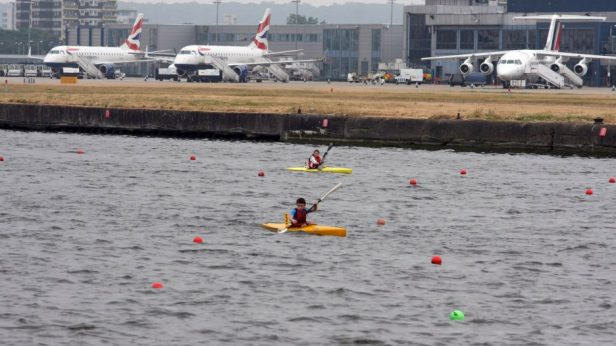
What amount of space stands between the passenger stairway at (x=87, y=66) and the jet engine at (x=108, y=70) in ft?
2.42

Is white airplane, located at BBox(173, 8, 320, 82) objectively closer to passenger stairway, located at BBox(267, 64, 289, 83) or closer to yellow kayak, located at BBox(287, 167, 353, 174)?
passenger stairway, located at BBox(267, 64, 289, 83)

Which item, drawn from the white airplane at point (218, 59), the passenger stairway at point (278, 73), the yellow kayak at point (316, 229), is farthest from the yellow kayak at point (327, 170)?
the passenger stairway at point (278, 73)

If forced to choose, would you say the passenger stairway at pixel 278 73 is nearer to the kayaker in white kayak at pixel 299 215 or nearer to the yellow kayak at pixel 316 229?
the yellow kayak at pixel 316 229

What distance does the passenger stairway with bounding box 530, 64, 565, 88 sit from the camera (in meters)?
138

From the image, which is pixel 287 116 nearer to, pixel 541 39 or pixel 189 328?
pixel 189 328

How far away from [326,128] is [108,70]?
11672 centimetres

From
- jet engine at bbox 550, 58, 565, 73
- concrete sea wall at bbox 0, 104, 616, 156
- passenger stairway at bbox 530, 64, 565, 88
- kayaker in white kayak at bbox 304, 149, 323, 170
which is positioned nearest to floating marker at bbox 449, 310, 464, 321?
kayaker in white kayak at bbox 304, 149, 323, 170

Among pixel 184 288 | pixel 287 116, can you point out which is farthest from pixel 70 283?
pixel 287 116

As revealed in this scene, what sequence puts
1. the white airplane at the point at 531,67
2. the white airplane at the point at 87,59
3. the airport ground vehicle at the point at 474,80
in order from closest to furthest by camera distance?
the white airplane at the point at 531,67, the airport ground vehicle at the point at 474,80, the white airplane at the point at 87,59

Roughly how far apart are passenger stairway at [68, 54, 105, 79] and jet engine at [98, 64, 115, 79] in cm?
74

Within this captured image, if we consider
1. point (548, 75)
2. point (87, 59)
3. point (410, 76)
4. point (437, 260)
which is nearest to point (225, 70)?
point (87, 59)

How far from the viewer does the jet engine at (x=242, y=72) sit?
172m

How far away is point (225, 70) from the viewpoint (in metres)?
170

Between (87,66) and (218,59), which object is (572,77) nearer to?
(218,59)
